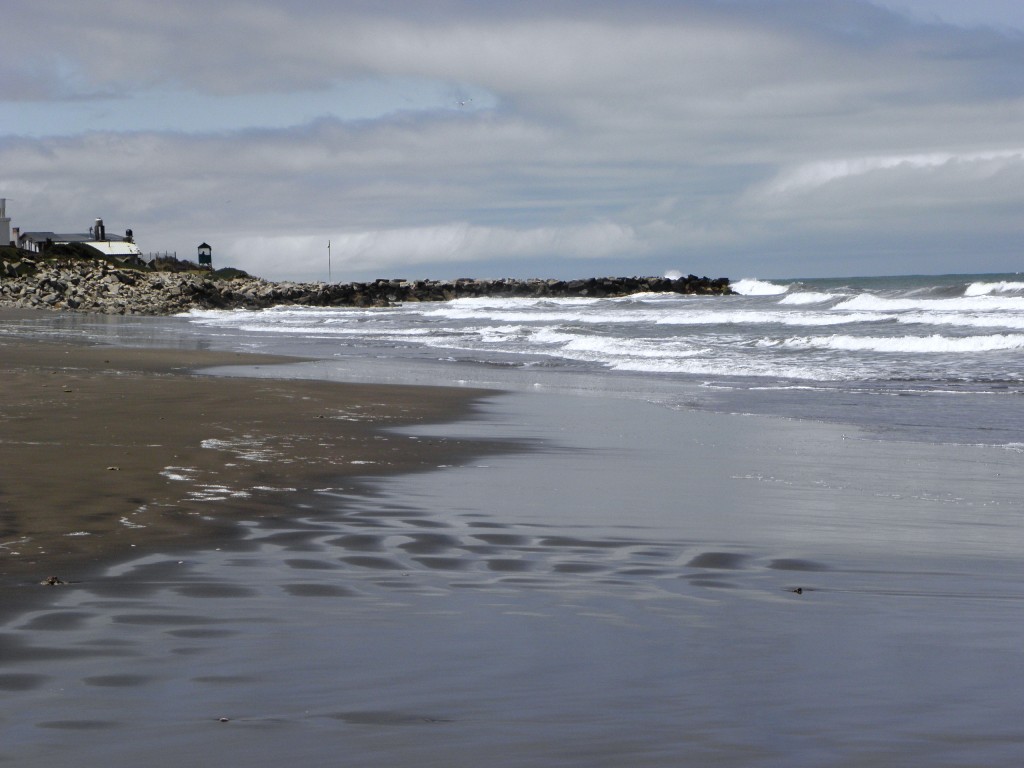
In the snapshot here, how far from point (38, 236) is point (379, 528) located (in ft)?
382

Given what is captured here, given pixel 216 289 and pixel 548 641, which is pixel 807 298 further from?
pixel 548 641

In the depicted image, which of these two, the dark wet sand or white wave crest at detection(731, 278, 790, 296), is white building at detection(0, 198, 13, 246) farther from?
the dark wet sand

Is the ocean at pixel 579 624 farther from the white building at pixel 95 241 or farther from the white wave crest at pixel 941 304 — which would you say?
the white building at pixel 95 241

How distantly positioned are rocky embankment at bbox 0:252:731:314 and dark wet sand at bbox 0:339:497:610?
1852 inches

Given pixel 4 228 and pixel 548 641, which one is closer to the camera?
pixel 548 641

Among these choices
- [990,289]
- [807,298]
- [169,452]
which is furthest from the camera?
[807,298]

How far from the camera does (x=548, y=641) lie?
419cm

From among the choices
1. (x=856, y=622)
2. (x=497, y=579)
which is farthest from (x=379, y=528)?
(x=856, y=622)

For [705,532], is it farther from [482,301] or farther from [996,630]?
[482,301]

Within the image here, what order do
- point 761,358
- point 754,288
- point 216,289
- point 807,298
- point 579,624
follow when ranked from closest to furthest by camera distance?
1. point 579,624
2. point 761,358
3. point 807,298
4. point 216,289
5. point 754,288

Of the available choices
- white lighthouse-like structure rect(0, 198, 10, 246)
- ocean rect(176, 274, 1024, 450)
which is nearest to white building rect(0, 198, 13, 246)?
white lighthouse-like structure rect(0, 198, 10, 246)

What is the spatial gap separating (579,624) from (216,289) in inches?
2663

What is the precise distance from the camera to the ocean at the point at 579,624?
3.22 meters

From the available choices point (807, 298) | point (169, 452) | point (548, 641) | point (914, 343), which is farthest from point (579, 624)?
point (807, 298)
